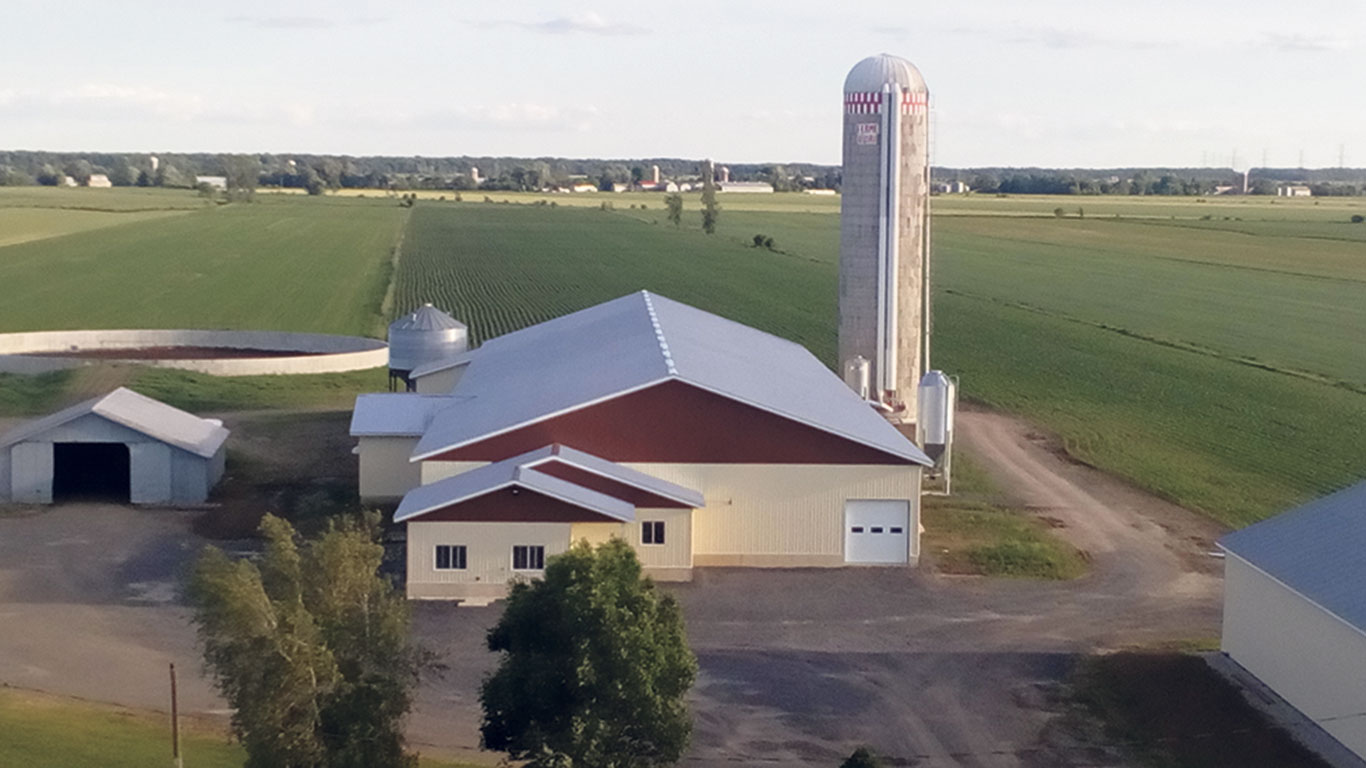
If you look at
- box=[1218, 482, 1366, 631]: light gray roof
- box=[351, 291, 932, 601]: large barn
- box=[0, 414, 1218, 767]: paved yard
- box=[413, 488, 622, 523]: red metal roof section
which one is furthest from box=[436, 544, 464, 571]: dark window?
box=[1218, 482, 1366, 631]: light gray roof

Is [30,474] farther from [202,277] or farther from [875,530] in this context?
[202,277]

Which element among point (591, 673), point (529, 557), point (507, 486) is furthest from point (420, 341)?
point (591, 673)

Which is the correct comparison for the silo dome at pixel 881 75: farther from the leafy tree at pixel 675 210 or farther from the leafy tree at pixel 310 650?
the leafy tree at pixel 675 210

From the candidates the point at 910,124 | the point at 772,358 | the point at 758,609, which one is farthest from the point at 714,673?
the point at 910,124

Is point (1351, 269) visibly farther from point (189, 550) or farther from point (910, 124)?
point (189, 550)

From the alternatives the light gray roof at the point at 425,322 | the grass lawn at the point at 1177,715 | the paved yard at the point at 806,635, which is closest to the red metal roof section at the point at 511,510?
the paved yard at the point at 806,635

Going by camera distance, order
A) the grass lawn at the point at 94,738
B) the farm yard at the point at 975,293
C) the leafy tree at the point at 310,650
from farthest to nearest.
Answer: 1. the farm yard at the point at 975,293
2. the grass lawn at the point at 94,738
3. the leafy tree at the point at 310,650
